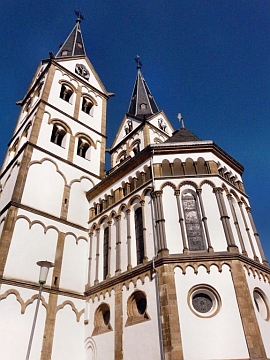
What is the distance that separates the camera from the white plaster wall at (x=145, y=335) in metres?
11.2

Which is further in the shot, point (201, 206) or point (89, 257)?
point (89, 257)

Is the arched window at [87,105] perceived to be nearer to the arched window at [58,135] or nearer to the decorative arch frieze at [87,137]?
the decorative arch frieze at [87,137]

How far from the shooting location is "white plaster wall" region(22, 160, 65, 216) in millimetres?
16625

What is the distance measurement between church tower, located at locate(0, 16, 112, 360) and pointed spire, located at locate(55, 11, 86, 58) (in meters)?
4.33

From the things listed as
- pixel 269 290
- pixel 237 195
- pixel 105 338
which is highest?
pixel 237 195

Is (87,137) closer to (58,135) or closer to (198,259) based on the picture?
(58,135)

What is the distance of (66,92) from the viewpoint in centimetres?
2447

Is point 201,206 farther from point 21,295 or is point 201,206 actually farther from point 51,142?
point 51,142

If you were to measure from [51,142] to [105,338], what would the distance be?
12087mm

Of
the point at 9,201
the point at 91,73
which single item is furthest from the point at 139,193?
the point at 91,73

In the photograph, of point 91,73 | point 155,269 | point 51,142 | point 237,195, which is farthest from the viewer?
point 91,73

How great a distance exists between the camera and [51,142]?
1992 cm

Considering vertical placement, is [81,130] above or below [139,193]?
above

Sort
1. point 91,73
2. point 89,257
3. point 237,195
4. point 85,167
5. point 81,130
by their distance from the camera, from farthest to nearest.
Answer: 1. point 91,73
2. point 81,130
3. point 85,167
4. point 89,257
5. point 237,195
